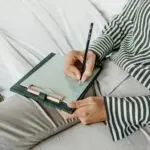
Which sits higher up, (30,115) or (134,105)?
(30,115)

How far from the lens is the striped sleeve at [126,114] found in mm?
843

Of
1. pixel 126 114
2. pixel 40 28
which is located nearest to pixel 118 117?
pixel 126 114

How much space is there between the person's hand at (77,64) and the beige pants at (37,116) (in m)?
0.05

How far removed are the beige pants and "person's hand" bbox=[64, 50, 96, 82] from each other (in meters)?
0.05

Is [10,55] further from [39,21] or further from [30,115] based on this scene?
[30,115]

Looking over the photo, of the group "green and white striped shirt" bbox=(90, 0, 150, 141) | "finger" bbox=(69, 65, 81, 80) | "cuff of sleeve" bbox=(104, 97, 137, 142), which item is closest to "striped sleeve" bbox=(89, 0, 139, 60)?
"green and white striped shirt" bbox=(90, 0, 150, 141)

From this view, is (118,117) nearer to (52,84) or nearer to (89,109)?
(89,109)

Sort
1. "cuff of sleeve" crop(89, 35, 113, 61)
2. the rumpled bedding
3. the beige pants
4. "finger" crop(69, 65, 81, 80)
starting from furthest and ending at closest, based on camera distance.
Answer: the rumpled bedding
"cuff of sleeve" crop(89, 35, 113, 61)
"finger" crop(69, 65, 81, 80)
the beige pants

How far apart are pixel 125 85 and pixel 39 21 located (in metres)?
0.48

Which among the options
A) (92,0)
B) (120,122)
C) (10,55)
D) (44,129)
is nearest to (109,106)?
(120,122)

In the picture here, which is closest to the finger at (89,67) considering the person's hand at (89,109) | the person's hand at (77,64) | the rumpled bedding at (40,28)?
the person's hand at (77,64)

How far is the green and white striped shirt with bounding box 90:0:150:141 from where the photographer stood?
33.4 inches

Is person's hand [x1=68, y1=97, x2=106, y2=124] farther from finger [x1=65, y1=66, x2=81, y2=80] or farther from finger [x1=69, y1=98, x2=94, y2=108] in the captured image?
finger [x1=65, y1=66, x2=81, y2=80]

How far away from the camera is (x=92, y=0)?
4.39ft
